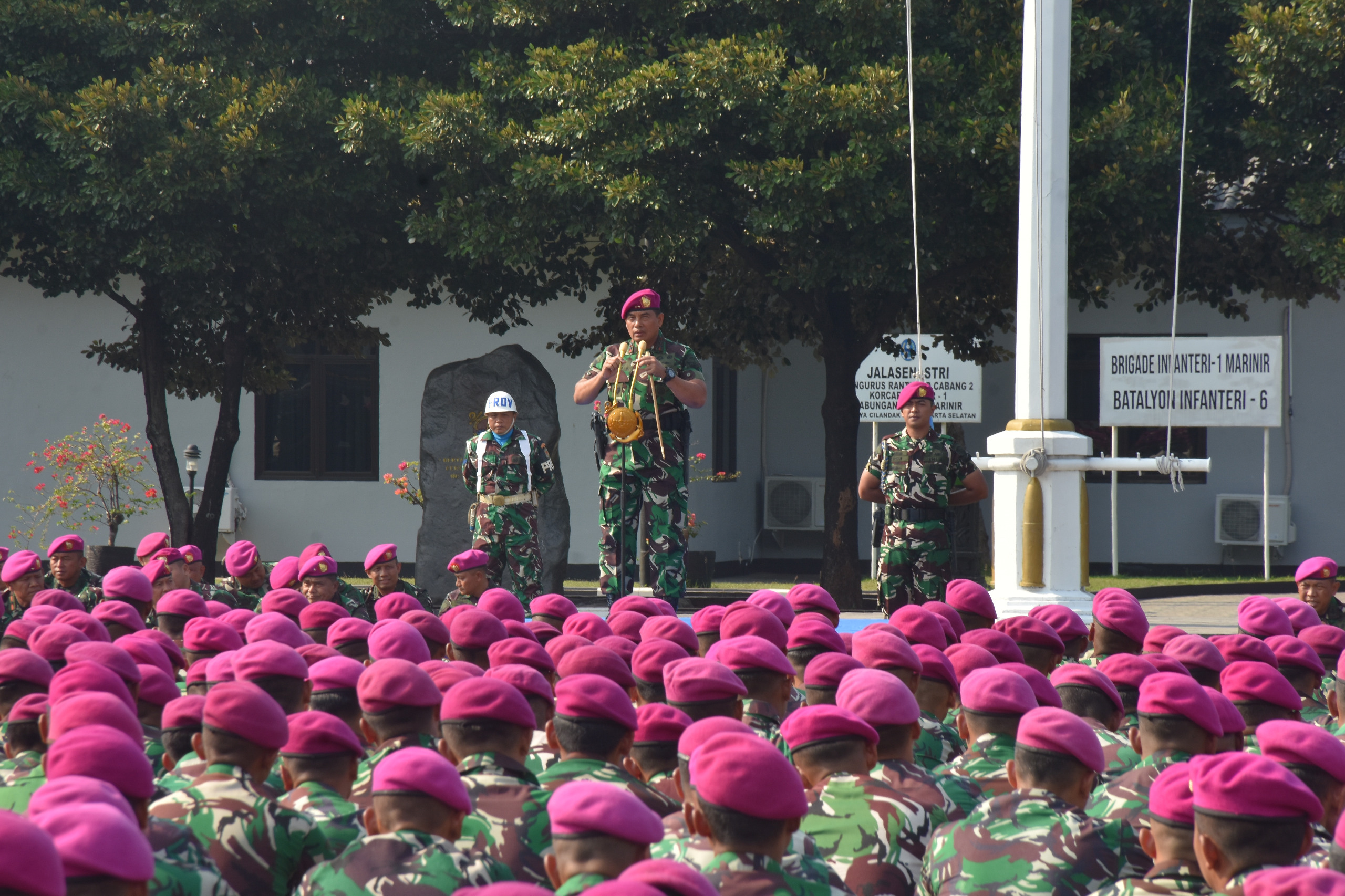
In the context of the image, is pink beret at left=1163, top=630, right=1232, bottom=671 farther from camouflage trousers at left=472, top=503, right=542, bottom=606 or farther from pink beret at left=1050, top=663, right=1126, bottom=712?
camouflage trousers at left=472, top=503, right=542, bottom=606

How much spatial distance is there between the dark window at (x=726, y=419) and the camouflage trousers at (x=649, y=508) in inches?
356

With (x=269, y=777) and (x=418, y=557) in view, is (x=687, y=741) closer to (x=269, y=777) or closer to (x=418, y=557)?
(x=269, y=777)

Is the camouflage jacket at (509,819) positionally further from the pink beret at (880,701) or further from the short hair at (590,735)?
the pink beret at (880,701)

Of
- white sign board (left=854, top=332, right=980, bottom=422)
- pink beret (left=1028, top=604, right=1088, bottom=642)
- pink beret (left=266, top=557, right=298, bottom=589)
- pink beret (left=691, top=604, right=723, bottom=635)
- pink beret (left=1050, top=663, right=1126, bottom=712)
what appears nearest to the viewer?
pink beret (left=1050, top=663, right=1126, bottom=712)

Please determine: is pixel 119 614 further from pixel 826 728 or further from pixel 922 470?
pixel 922 470

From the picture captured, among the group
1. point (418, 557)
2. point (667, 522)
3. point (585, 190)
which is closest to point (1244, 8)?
point (585, 190)

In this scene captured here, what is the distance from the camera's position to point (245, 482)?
59.4ft

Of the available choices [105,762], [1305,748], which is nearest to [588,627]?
[105,762]

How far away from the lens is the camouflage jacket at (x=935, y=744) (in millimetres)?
4547

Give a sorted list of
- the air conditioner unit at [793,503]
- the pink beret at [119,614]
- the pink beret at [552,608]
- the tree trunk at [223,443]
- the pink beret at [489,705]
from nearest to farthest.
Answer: the pink beret at [489,705] → the pink beret at [119,614] → the pink beret at [552,608] → the tree trunk at [223,443] → the air conditioner unit at [793,503]

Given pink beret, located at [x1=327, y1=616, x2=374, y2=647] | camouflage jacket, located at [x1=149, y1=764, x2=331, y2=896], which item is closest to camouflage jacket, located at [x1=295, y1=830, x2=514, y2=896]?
camouflage jacket, located at [x1=149, y1=764, x2=331, y2=896]

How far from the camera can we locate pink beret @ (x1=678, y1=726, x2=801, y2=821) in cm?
279

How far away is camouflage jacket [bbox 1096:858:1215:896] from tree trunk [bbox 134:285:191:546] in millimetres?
12437

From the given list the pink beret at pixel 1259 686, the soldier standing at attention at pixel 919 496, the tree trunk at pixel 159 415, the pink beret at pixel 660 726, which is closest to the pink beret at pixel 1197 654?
the pink beret at pixel 1259 686
